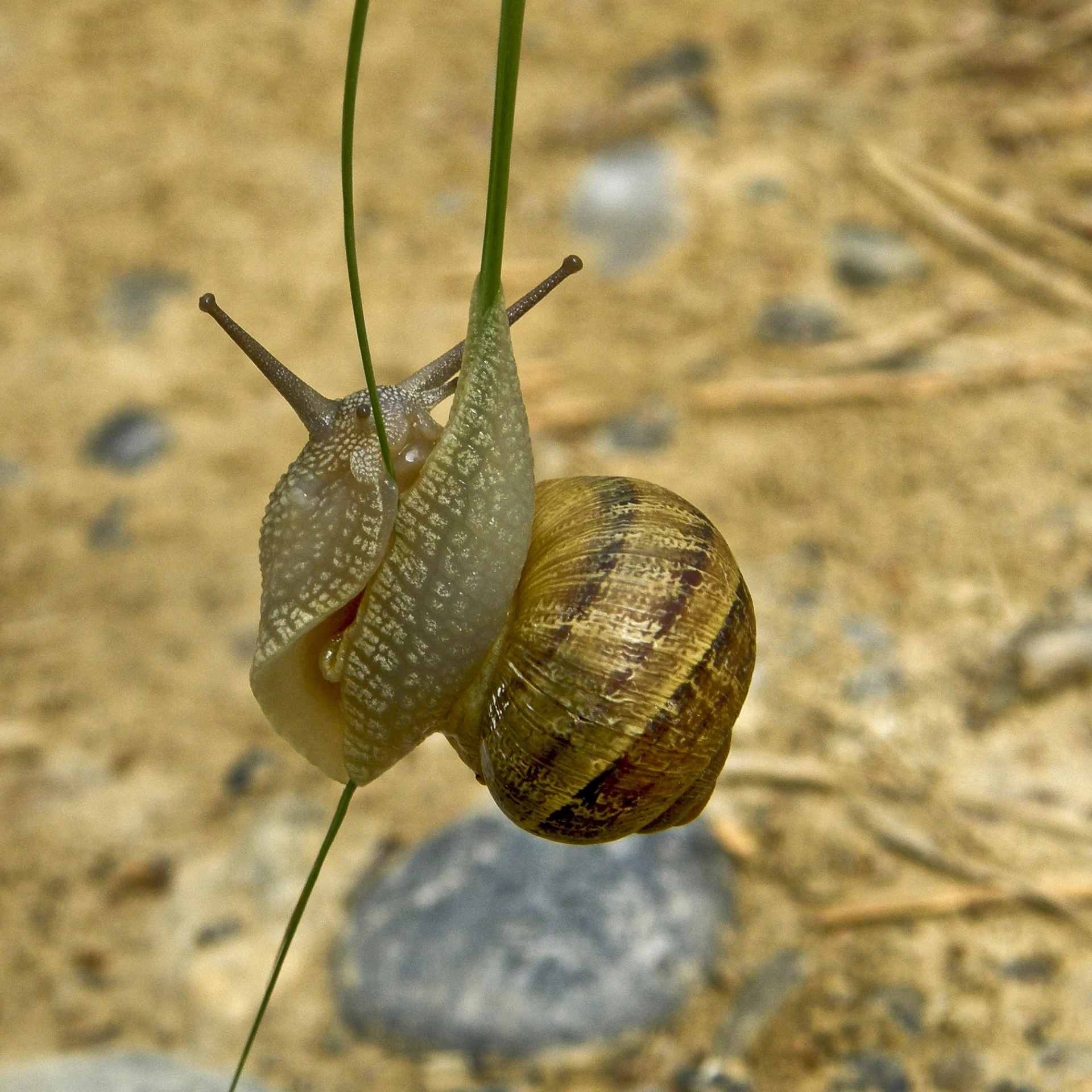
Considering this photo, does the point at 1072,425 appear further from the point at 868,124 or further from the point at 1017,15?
the point at 1017,15

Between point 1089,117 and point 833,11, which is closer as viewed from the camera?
point 1089,117

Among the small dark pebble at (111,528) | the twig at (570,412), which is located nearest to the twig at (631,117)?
the twig at (570,412)

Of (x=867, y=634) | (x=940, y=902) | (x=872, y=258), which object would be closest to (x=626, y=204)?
(x=872, y=258)

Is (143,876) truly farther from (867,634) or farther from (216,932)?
(867,634)

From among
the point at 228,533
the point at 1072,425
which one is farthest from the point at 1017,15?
the point at 228,533

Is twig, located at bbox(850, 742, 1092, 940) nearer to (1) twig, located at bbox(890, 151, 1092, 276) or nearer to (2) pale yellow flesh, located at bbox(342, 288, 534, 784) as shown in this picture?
(2) pale yellow flesh, located at bbox(342, 288, 534, 784)
